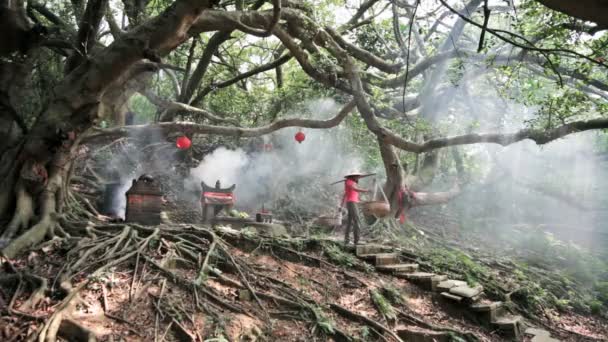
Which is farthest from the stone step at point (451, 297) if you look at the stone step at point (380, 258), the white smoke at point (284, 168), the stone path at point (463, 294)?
the white smoke at point (284, 168)

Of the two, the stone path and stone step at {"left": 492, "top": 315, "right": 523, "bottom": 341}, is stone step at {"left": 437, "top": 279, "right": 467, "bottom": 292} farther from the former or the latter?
stone step at {"left": 492, "top": 315, "right": 523, "bottom": 341}

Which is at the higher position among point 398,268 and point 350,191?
point 350,191

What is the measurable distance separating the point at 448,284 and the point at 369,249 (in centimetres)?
163

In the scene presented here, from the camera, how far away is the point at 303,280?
22.4ft

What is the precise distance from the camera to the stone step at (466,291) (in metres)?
6.99

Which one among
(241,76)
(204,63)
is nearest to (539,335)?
(241,76)

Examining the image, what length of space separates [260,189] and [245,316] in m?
11.8

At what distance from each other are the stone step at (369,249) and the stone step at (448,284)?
4.69ft

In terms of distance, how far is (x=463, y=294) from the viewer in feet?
23.1

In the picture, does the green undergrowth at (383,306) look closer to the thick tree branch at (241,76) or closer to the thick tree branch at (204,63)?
the thick tree branch at (204,63)

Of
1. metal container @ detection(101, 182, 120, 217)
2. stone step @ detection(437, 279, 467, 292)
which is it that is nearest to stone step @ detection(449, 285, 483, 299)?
stone step @ detection(437, 279, 467, 292)

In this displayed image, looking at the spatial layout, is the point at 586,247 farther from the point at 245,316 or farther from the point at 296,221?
the point at 245,316

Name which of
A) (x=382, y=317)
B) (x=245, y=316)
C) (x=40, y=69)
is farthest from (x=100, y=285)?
(x=40, y=69)

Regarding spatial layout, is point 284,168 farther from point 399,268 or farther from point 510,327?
point 510,327
